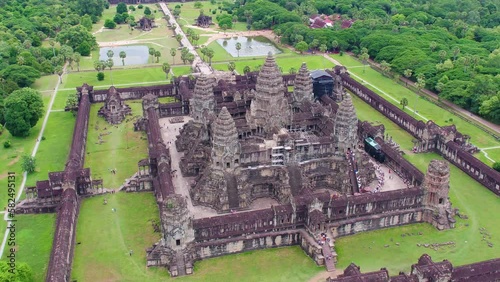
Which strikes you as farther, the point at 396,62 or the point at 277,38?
the point at 277,38

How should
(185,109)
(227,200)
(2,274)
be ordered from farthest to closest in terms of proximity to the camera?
1. (185,109)
2. (227,200)
3. (2,274)

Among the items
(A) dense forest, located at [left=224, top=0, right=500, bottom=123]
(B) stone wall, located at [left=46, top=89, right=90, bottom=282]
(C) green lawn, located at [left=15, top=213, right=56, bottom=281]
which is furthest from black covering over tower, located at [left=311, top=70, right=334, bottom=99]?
(C) green lawn, located at [left=15, top=213, right=56, bottom=281]

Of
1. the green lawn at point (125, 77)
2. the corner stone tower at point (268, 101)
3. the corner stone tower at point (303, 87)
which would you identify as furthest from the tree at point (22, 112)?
the corner stone tower at point (303, 87)

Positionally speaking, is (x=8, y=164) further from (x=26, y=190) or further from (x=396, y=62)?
(x=396, y=62)

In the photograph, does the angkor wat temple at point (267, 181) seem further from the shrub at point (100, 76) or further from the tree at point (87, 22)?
the tree at point (87, 22)

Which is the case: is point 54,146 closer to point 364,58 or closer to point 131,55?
point 131,55

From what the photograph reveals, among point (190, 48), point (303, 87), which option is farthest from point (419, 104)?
point (190, 48)

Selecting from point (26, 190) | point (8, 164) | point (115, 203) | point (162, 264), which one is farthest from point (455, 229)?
point (8, 164)
